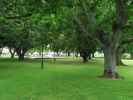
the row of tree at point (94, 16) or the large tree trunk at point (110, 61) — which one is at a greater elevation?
the row of tree at point (94, 16)

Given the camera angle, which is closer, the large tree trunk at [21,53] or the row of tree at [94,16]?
the row of tree at [94,16]

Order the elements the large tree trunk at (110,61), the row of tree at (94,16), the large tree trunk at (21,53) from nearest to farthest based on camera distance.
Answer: the row of tree at (94,16) → the large tree trunk at (110,61) → the large tree trunk at (21,53)

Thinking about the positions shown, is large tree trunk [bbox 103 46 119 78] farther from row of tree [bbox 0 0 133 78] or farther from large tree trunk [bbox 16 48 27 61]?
large tree trunk [bbox 16 48 27 61]

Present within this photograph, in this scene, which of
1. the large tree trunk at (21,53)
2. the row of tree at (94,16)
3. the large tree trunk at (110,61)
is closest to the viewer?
the row of tree at (94,16)

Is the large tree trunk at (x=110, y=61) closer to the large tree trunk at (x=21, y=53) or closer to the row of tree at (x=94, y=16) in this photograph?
the row of tree at (x=94, y=16)

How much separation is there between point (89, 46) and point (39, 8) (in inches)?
1176

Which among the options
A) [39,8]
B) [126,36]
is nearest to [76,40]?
[126,36]

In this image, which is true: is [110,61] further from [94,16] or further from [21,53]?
[21,53]

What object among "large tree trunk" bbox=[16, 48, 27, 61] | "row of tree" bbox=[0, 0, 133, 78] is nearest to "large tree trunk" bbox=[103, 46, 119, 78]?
"row of tree" bbox=[0, 0, 133, 78]

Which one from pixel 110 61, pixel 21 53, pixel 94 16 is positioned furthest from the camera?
pixel 21 53

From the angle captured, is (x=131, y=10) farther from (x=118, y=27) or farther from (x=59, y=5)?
(x=59, y=5)

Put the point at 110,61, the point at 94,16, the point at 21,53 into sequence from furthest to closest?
1. the point at 21,53
2. the point at 110,61
3. the point at 94,16

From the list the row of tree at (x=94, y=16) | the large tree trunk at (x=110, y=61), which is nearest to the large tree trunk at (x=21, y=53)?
the row of tree at (x=94, y=16)

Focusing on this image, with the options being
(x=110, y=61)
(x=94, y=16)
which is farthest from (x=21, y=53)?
(x=94, y=16)
